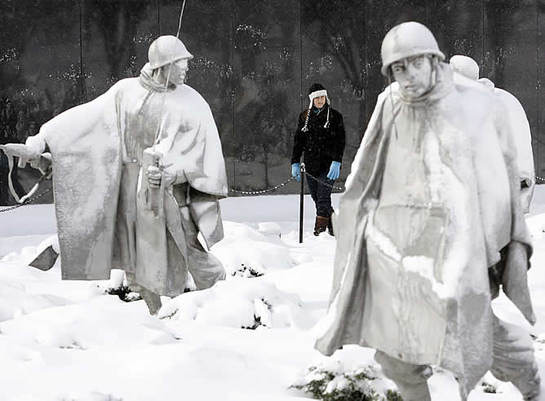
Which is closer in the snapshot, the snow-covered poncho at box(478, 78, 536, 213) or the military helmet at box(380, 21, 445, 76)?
the military helmet at box(380, 21, 445, 76)

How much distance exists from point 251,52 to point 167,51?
30.8 feet

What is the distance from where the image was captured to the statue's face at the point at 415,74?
5.40m

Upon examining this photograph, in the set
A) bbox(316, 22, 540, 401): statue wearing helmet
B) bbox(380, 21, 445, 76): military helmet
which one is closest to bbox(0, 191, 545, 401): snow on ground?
bbox(316, 22, 540, 401): statue wearing helmet

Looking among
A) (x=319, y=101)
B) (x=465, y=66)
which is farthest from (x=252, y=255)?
(x=319, y=101)

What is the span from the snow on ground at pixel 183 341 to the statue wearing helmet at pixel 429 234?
0.92 metres

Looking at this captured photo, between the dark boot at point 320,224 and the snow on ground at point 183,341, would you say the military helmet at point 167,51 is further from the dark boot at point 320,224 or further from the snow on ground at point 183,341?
the dark boot at point 320,224

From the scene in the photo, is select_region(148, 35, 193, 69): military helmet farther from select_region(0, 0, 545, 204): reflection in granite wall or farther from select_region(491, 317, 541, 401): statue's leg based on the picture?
select_region(0, 0, 545, 204): reflection in granite wall

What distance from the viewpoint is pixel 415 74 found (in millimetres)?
5398

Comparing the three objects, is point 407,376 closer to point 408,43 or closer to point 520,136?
point 408,43

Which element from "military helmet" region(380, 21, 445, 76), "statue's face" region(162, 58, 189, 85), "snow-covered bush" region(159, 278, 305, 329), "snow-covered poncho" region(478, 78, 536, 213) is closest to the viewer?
"military helmet" region(380, 21, 445, 76)

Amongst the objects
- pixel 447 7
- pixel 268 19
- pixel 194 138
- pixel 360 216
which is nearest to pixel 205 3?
pixel 268 19

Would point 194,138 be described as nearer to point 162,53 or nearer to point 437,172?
point 162,53

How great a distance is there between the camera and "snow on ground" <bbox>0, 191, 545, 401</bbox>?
250 inches

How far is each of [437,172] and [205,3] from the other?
12810 mm
